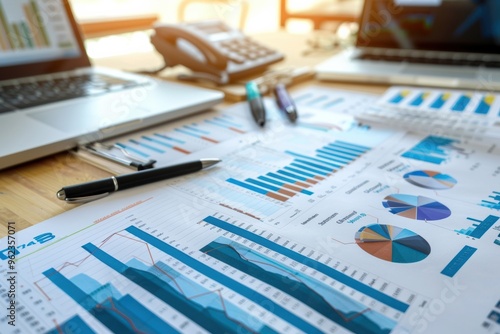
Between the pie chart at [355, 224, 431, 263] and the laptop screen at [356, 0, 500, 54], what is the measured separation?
662mm

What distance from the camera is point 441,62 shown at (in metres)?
0.90

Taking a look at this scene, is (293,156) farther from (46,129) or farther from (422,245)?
(46,129)

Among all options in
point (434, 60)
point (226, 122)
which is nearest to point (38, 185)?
point (226, 122)

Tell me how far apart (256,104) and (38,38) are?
17.5 inches

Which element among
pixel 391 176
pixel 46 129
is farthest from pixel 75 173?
pixel 391 176

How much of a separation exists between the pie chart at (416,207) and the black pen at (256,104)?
283mm

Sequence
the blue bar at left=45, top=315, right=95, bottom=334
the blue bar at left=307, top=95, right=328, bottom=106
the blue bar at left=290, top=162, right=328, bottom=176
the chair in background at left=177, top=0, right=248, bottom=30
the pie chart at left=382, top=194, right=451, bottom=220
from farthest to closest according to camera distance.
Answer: the chair in background at left=177, top=0, right=248, bottom=30
the blue bar at left=307, top=95, right=328, bottom=106
the blue bar at left=290, top=162, right=328, bottom=176
the pie chart at left=382, top=194, right=451, bottom=220
the blue bar at left=45, top=315, right=95, bottom=334

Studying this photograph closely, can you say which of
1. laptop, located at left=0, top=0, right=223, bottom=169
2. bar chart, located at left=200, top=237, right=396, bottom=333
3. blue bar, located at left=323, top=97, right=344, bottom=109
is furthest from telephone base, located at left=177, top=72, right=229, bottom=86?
bar chart, located at left=200, top=237, right=396, bottom=333

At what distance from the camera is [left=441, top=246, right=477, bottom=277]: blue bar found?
1.13 ft

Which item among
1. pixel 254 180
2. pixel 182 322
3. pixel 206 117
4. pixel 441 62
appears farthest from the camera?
pixel 441 62

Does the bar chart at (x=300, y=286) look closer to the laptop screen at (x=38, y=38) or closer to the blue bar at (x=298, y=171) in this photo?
the blue bar at (x=298, y=171)

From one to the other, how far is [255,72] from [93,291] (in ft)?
2.30

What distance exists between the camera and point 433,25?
91 cm

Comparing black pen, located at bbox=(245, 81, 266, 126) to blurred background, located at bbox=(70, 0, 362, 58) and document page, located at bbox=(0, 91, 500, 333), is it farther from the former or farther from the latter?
blurred background, located at bbox=(70, 0, 362, 58)
